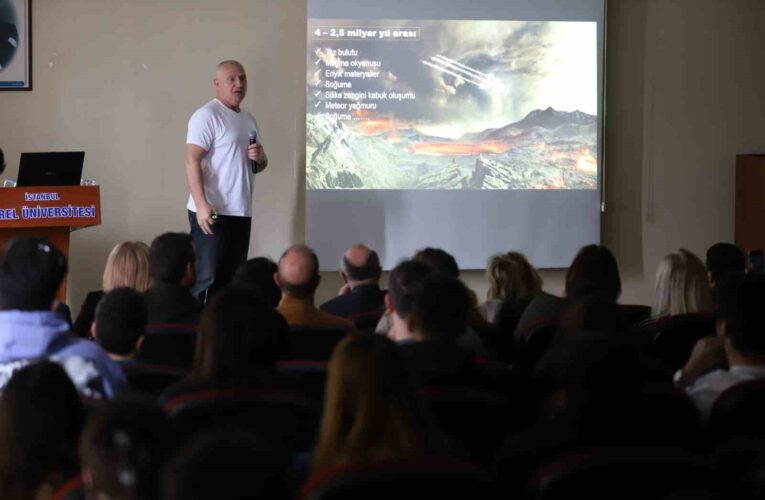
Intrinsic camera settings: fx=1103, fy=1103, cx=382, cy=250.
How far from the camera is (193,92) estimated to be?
724cm

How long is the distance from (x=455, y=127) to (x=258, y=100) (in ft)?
4.36

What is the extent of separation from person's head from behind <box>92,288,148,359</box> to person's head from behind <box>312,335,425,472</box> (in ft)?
4.29

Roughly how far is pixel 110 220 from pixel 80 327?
3131mm

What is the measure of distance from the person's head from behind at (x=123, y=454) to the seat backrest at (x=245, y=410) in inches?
29.2

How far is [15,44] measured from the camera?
23.1 ft

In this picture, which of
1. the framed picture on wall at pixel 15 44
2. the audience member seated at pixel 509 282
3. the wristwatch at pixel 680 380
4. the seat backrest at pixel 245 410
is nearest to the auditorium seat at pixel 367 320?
the audience member seated at pixel 509 282


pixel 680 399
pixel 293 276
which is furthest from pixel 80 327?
pixel 680 399

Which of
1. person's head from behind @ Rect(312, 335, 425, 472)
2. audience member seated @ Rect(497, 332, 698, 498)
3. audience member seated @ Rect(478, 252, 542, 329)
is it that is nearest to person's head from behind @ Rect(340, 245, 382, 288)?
audience member seated @ Rect(478, 252, 542, 329)

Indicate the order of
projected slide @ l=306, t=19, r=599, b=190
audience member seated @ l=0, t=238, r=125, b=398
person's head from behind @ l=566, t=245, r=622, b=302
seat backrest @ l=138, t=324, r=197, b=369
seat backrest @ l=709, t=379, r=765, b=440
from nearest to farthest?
seat backrest @ l=709, t=379, r=765, b=440 < audience member seated @ l=0, t=238, r=125, b=398 < seat backrest @ l=138, t=324, r=197, b=369 < person's head from behind @ l=566, t=245, r=622, b=302 < projected slide @ l=306, t=19, r=599, b=190

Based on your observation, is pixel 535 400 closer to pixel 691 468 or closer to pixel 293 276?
pixel 293 276

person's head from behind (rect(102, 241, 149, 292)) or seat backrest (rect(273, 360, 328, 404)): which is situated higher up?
person's head from behind (rect(102, 241, 149, 292))

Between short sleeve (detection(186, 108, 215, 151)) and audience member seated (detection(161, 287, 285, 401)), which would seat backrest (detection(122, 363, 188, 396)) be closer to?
audience member seated (detection(161, 287, 285, 401))

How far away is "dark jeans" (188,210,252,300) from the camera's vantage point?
246 inches

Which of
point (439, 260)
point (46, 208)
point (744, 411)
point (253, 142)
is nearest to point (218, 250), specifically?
point (253, 142)
